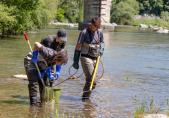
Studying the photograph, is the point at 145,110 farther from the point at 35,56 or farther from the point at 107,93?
the point at 107,93

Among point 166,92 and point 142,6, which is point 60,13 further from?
point 166,92

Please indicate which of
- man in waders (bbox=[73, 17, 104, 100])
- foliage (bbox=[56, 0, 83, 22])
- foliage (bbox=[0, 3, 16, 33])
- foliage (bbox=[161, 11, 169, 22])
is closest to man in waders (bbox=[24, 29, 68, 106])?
man in waders (bbox=[73, 17, 104, 100])

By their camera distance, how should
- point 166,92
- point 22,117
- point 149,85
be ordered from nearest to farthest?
point 22,117 → point 166,92 → point 149,85

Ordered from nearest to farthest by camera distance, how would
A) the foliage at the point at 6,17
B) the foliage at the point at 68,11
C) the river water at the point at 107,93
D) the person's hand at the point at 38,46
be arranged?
the person's hand at the point at 38,46
the river water at the point at 107,93
the foliage at the point at 6,17
the foliage at the point at 68,11

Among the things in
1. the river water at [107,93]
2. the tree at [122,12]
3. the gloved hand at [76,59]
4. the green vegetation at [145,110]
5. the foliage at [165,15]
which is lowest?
the foliage at [165,15]

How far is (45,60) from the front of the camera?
10422 millimetres

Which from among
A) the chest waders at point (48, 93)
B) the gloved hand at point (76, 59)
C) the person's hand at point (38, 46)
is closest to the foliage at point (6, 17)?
the gloved hand at point (76, 59)

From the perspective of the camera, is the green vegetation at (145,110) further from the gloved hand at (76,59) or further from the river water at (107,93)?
the gloved hand at (76,59)

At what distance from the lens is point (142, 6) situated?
10944 centimetres

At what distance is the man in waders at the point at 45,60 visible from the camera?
1029 cm

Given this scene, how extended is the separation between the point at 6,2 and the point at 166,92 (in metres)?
21.5

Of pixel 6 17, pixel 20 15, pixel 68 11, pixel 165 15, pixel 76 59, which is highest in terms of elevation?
pixel 76 59

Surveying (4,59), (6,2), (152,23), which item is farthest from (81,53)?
(152,23)

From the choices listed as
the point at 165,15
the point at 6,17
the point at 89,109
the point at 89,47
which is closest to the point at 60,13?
the point at 165,15
